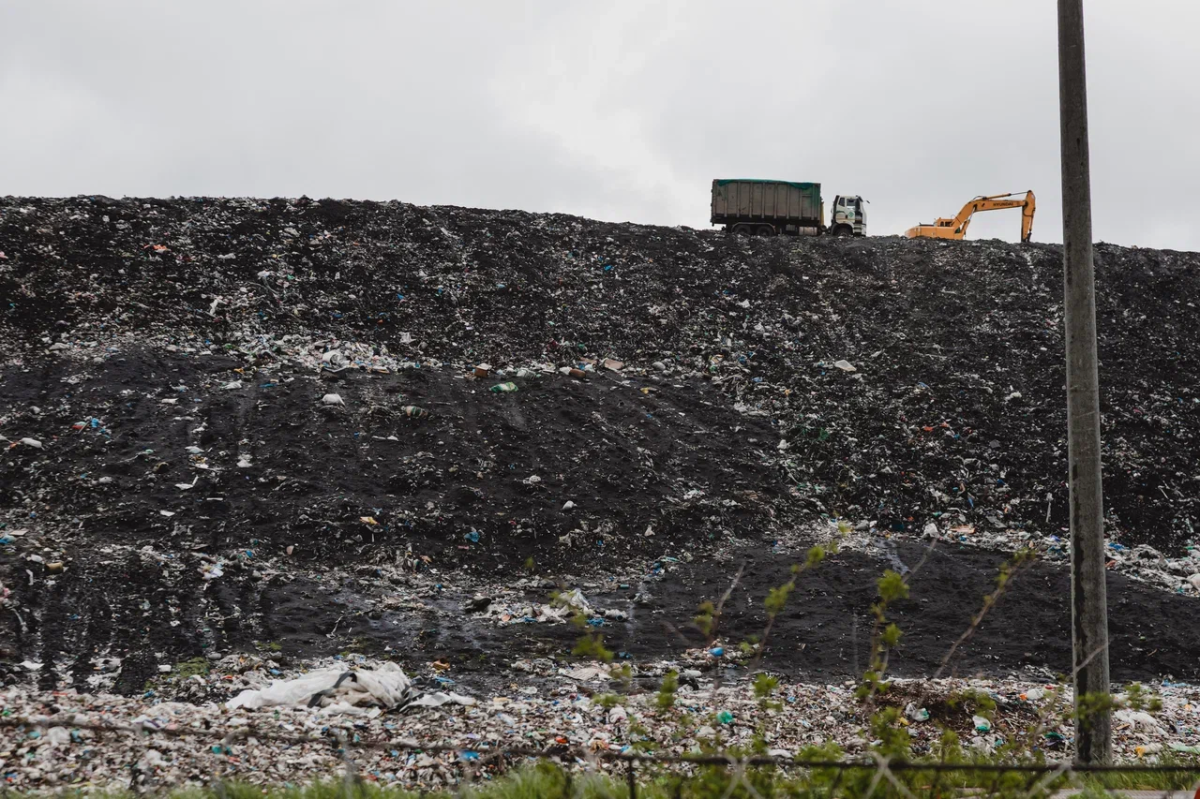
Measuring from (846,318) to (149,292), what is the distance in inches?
431

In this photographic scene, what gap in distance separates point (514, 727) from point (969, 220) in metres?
18.9

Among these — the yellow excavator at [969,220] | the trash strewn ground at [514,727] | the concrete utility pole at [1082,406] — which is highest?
the yellow excavator at [969,220]

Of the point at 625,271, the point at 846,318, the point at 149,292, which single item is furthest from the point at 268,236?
the point at 846,318

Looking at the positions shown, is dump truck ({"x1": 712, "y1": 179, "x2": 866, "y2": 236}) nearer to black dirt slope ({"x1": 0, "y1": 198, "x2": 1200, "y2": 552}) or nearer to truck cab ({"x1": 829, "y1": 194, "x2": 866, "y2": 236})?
truck cab ({"x1": 829, "y1": 194, "x2": 866, "y2": 236})

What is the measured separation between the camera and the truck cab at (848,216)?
2045 cm

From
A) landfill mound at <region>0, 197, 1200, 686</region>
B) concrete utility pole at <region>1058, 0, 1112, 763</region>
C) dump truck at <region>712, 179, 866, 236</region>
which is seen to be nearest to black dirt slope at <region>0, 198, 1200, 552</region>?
landfill mound at <region>0, 197, 1200, 686</region>

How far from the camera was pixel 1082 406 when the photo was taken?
13.6ft

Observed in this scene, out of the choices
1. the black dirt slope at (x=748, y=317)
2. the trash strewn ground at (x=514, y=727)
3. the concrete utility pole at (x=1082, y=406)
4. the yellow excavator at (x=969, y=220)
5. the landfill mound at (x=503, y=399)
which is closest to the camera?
the trash strewn ground at (x=514, y=727)

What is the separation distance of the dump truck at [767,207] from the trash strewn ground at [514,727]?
14.7 m

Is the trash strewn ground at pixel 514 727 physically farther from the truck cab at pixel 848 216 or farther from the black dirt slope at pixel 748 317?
the truck cab at pixel 848 216

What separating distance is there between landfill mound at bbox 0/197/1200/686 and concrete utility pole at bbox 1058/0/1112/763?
198 inches

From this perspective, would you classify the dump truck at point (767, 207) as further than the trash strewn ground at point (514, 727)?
Yes

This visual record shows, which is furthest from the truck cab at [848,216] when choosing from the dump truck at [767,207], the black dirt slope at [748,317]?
the black dirt slope at [748,317]

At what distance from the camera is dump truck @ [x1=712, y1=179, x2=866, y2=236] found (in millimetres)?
19469
